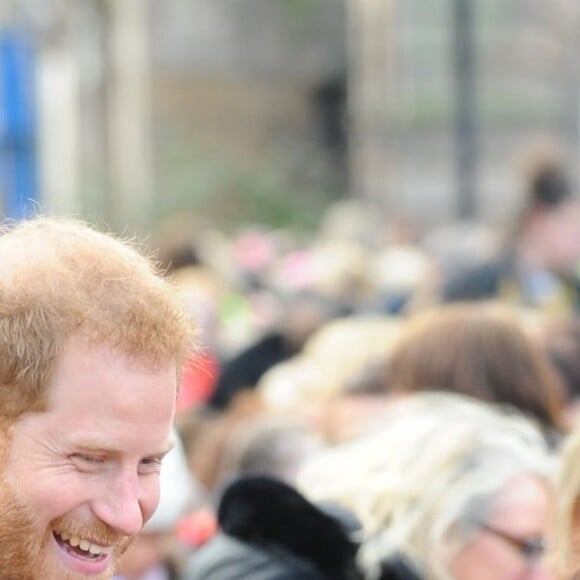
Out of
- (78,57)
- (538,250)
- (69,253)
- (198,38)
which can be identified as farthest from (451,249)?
(198,38)

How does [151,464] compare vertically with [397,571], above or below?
above

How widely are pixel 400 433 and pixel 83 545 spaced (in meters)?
2.09

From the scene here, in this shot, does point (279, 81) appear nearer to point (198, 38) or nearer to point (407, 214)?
point (198, 38)

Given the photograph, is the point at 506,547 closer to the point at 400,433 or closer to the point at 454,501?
the point at 454,501

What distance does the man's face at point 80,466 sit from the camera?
2.00 meters

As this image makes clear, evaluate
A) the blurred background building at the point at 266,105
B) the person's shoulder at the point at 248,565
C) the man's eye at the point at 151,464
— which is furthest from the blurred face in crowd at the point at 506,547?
the blurred background building at the point at 266,105

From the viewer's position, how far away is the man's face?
200 centimetres

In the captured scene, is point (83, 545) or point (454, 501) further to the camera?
point (454, 501)

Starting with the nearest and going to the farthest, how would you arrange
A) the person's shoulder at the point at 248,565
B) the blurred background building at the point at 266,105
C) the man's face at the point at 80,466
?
the man's face at the point at 80,466 < the person's shoulder at the point at 248,565 < the blurred background building at the point at 266,105

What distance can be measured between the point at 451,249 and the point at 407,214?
9504 mm

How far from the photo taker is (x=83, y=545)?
204 centimetres

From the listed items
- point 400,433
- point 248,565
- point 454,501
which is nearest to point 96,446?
point 248,565

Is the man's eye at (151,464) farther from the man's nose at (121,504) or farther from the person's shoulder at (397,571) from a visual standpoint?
the person's shoulder at (397,571)

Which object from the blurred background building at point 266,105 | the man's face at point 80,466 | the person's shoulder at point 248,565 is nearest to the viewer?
the man's face at point 80,466
